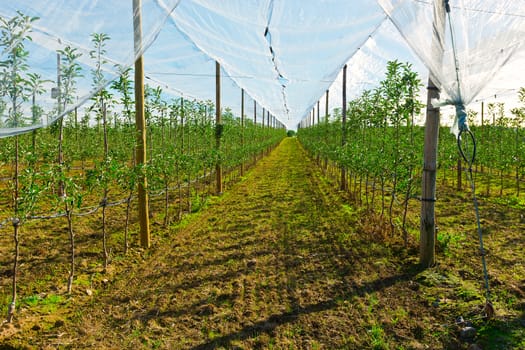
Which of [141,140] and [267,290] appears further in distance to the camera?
[141,140]

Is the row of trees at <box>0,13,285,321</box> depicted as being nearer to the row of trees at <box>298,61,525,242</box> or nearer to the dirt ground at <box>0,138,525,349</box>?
the dirt ground at <box>0,138,525,349</box>

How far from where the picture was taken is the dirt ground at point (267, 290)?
3.29m

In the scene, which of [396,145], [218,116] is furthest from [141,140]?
[218,116]

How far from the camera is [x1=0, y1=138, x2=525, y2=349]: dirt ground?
3293 mm

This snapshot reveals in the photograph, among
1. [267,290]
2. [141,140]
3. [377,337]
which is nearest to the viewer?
[377,337]

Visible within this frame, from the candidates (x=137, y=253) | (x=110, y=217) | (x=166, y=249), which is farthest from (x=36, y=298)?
(x=110, y=217)

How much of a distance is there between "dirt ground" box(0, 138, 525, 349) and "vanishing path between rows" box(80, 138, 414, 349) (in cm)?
2

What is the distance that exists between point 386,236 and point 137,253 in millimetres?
4514

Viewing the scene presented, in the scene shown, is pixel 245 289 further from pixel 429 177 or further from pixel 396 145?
pixel 396 145

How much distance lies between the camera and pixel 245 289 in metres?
4.30

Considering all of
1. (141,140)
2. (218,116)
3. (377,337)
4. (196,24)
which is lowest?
(377,337)

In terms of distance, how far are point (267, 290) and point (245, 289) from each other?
29 cm

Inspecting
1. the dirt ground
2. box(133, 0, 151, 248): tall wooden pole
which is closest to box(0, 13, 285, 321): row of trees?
box(133, 0, 151, 248): tall wooden pole

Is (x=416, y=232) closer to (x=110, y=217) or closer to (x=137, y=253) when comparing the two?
(x=137, y=253)
